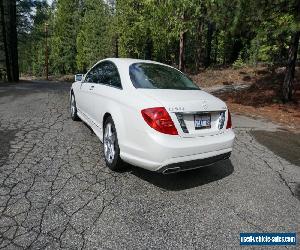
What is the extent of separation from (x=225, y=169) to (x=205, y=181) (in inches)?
27.4

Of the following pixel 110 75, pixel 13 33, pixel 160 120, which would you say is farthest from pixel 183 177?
pixel 13 33

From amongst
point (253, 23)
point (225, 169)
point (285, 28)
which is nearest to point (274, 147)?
point (225, 169)

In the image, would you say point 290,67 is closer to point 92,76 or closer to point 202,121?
point 92,76

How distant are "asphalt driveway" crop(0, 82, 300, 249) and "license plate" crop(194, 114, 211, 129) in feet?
3.07

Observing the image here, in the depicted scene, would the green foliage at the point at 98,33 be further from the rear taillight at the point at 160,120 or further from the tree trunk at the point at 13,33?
the rear taillight at the point at 160,120

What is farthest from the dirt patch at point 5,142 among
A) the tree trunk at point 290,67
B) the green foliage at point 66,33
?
the green foliage at point 66,33

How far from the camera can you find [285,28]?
8320mm

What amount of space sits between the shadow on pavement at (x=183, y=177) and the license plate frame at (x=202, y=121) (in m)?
0.93

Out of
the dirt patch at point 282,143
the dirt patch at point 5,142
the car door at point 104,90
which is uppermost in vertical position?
the car door at point 104,90

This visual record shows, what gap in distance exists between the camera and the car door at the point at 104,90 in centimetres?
482

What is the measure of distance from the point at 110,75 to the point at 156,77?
2.85 feet

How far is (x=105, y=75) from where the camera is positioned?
5566 millimetres

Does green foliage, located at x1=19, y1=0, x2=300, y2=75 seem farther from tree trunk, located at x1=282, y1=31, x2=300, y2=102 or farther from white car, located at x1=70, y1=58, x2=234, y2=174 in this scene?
white car, located at x1=70, y1=58, x2=234, y2=174

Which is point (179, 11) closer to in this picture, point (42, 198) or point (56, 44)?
point (42, 198)
